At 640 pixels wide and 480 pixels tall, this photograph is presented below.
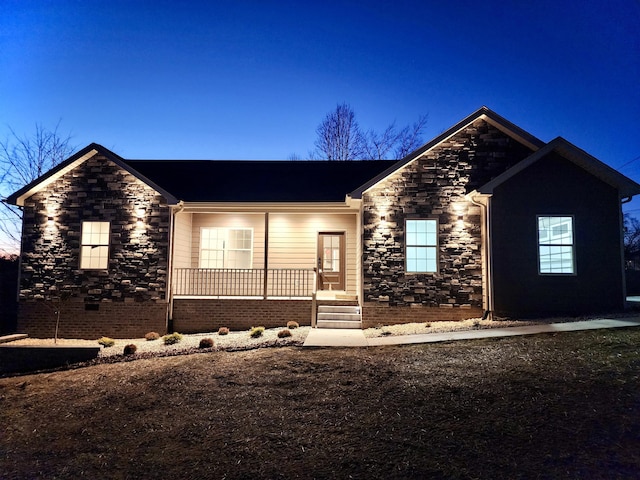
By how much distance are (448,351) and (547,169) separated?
19.6 feet

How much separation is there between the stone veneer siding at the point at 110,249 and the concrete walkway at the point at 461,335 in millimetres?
5212

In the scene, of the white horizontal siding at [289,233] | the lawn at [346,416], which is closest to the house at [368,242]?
the white horizontal siding at [289,233]

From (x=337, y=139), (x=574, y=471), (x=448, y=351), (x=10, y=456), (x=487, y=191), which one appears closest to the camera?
(x=574, y=471)

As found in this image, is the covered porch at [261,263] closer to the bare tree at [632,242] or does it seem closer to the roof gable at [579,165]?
the roof gable at [579,165]

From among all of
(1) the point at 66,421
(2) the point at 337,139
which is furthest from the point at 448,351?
(2) the point at 337,139

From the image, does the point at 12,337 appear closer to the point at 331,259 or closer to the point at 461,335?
the point at 331,259

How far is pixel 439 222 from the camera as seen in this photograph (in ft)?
35.8

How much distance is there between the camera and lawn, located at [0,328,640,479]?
12.8ft

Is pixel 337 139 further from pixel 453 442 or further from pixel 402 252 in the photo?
pixel 453 442

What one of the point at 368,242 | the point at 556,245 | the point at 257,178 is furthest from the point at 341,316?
the point at 556,245

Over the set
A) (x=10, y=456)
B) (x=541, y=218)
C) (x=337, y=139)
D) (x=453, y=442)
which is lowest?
(x=10, y=456)

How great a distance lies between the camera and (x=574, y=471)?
3.56 meters

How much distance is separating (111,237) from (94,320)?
234 centimetres

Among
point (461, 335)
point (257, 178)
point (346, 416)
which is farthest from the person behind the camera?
point (257, 178)
